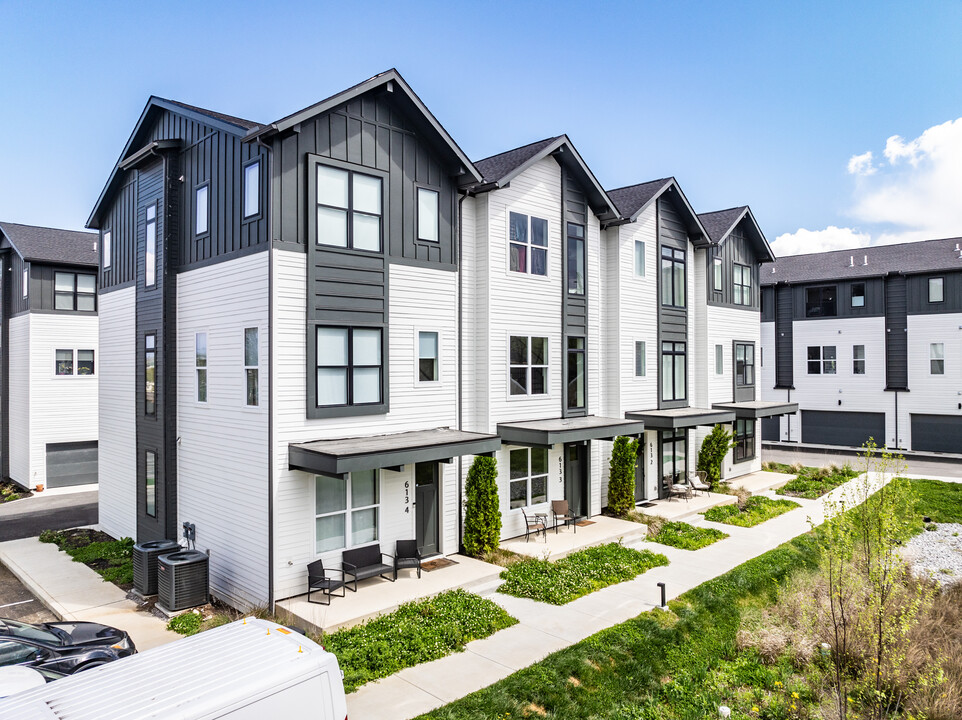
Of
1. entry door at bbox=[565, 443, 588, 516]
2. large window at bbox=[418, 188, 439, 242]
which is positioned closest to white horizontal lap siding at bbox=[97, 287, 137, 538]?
large window at bbox=[418, 188, 439, 242]

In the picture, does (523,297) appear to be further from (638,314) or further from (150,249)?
(150,249)

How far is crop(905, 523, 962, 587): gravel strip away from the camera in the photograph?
13633 millimetres

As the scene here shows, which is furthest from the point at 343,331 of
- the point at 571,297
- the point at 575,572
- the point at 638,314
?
the point at 638,314

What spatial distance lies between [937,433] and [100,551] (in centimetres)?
3756

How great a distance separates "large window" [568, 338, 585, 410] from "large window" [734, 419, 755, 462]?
971 centimetres

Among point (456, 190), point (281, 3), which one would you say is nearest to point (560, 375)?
point (456, 190)

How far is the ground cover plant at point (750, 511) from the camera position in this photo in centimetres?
1833

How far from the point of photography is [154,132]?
15.8 meters

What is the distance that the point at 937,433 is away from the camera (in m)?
32.3

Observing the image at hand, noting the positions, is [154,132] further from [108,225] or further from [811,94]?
[811,94]

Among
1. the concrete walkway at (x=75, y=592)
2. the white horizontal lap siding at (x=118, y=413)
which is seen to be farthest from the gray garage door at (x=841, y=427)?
the concrete walkway at (x=75, y=592)

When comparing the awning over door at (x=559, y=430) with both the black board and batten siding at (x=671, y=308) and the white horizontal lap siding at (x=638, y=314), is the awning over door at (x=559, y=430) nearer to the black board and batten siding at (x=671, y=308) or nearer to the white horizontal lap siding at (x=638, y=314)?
the white horizontal lap siding at (x=638, y=314)

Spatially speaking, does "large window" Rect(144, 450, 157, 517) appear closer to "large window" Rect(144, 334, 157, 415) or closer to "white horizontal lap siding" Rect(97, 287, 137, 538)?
"white horizontal lap siding" Rect(97, 287, 137, 538)

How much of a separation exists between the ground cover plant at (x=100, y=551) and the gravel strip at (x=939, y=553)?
17.2m
